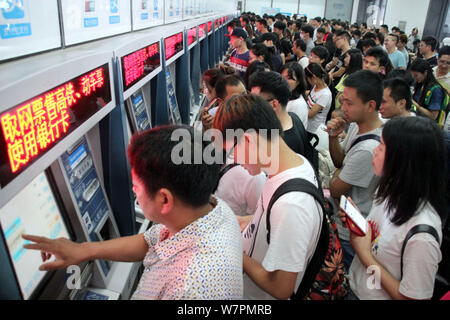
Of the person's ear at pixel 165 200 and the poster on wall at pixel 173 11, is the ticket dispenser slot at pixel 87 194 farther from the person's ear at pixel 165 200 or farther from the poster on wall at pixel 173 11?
the poster on wall at pixel 173 11

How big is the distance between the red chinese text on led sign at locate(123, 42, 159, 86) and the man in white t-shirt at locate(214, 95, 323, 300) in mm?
533

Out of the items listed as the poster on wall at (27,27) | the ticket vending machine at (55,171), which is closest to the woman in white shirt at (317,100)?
the ticket vending machine at (55,171)

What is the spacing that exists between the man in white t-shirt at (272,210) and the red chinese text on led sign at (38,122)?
63cm

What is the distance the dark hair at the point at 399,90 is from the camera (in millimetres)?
2531

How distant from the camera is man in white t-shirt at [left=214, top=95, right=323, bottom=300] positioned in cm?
123

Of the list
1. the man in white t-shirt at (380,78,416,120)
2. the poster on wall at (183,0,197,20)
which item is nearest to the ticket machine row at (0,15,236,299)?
the man in white t-shirt at (380,78,416,120)

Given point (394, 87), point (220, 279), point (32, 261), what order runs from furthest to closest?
1. point (394, 87)
2. point (32, 261)
3. point (220, 279)

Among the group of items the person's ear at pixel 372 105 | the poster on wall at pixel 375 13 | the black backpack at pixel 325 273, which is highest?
the poster on wall at pixel 375 13

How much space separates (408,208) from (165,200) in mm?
986

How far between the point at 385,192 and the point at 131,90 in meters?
1.32

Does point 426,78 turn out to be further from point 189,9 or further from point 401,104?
point 189,9
